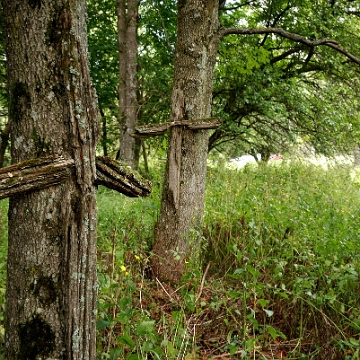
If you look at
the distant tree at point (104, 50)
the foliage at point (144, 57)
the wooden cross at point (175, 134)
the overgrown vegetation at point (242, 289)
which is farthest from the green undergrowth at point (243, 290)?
the distant tree at point (104, 50)

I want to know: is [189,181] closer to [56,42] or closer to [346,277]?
[346,277]

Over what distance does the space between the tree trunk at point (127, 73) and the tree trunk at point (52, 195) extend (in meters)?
8.83

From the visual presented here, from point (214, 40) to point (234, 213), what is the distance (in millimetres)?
2111

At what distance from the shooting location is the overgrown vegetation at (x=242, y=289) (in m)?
2.79

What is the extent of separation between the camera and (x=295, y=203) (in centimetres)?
556

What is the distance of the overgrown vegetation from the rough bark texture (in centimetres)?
22

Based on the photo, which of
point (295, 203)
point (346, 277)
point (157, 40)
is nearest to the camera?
point (346, 277)

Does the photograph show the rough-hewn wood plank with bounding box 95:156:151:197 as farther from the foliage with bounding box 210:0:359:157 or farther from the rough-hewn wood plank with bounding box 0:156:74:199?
the foliage with bounding box 210:0:359:157

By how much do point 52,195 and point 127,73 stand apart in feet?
31.6

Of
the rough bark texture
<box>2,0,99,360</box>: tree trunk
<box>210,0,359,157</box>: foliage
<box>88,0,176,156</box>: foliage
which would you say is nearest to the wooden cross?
the rough bark texture

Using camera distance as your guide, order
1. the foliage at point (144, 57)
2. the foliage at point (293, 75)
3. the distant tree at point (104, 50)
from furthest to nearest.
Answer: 1. the distant tree at point (104, 50)
2. the foliage at point (144, 57)
3. the foliage at point (293, 75)

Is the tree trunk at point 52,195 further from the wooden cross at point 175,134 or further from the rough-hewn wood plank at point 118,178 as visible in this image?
the wooden cross at point 175,134

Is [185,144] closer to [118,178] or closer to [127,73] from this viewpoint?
[118,178]

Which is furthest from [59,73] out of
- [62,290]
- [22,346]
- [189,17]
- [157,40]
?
[157,40]
